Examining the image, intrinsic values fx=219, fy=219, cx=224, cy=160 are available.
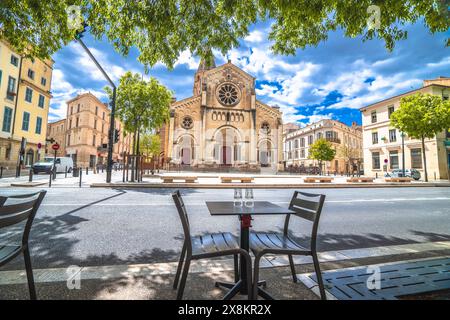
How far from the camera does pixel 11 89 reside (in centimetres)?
2255

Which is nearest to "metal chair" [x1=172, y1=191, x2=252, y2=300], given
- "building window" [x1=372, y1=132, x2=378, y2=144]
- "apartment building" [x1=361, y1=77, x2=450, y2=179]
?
"apartment building" [x1=361, y1=77, x2=450, y2=179]

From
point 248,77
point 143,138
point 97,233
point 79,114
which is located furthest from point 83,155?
point 97,233

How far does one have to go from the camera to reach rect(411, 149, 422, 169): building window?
26688 mm

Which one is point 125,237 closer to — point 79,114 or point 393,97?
point 393,97

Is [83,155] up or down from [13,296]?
up

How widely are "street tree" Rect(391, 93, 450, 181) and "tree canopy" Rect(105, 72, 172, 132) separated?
23.0 m

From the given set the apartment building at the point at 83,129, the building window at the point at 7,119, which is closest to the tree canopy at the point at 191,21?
the building window at the point at 7,119

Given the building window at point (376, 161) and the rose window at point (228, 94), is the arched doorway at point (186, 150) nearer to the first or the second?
the rose window at point (228, 94)

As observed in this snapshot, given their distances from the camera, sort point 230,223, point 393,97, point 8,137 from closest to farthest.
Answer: point 230,223 → point 8,137 → point 393,97

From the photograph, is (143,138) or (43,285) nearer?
(43,285)

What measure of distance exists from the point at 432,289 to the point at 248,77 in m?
40.0

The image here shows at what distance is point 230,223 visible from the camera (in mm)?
5023

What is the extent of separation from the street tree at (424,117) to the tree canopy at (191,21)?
72.8ft

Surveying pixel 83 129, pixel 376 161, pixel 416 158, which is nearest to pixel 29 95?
pixel 83 129
